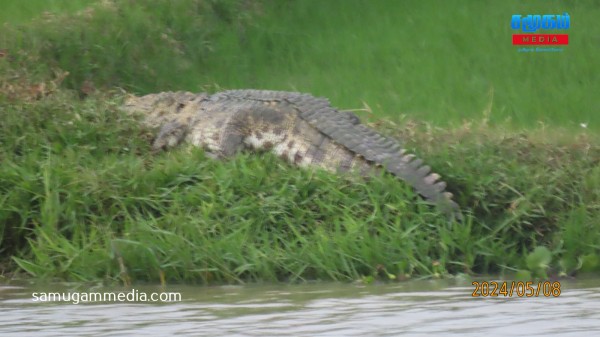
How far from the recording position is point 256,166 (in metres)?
6.67

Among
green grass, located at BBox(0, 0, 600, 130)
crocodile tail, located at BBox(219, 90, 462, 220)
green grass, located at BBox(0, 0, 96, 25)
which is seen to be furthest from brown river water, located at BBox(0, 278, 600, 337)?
green grass, located at BBox(0, 0, 96, 25)

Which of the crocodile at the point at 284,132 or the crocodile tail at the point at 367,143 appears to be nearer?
the crocodile tail at the point at 367,143

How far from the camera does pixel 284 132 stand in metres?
7.12

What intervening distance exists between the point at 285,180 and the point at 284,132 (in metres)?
0.70

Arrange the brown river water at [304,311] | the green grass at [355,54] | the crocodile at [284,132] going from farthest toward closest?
the green grass at [355,54]
the crocodile at [284,132]
the brown river water at [304,311]

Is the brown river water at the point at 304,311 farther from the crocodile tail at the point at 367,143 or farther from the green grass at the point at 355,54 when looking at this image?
the green grass at the point at 355,54

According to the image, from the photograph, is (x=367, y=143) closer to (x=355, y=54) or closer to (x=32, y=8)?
(x=355, y=54)

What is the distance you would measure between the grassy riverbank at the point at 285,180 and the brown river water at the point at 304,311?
252mm

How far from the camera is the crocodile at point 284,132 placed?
653 cm

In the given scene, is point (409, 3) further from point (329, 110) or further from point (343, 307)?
point (343, 307)

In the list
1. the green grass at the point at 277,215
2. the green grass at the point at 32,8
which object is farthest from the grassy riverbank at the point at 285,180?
the green grass at the point at 32,8
